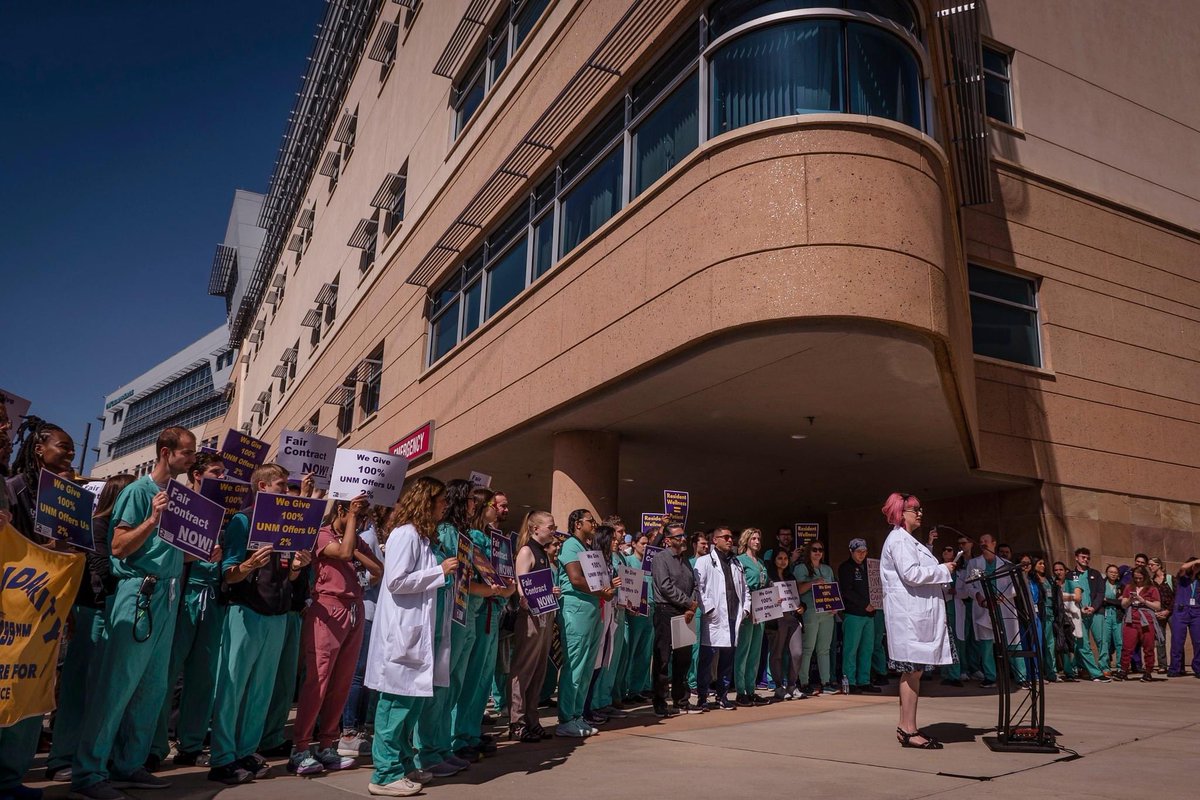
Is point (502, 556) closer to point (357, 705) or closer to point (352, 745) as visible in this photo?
point (352, 745)

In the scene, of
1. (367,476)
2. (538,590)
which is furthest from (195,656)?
(538,590)

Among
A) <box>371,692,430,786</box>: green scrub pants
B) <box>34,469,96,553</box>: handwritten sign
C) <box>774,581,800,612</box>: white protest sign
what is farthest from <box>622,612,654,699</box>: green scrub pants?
<box>34,469,96,553</box>: handwritten sign

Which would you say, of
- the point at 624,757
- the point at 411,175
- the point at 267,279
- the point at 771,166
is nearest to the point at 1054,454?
the point at 771,166

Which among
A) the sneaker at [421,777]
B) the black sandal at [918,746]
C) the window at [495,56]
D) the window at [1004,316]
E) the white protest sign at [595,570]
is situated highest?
the window at [495,56]

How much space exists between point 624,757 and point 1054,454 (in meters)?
12.3

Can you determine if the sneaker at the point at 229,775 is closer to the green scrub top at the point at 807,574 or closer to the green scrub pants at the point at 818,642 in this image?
the green scrub pants at the point at 818,642

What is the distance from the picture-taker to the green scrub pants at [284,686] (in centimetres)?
677

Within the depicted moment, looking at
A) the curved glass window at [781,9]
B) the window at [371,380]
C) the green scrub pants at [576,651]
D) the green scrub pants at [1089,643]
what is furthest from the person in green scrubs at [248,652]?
the window at [371,380]

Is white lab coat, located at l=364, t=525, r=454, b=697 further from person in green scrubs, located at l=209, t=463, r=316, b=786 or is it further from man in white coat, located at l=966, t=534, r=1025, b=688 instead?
man in white coat, located at l=966, t=534, r=1025, b=688

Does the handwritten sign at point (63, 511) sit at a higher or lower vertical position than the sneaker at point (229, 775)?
higher

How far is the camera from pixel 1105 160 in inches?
720

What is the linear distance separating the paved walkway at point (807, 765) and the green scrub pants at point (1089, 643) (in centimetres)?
574

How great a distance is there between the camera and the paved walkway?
5512 millimetres

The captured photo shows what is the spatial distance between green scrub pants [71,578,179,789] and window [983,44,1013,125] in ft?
55.5
